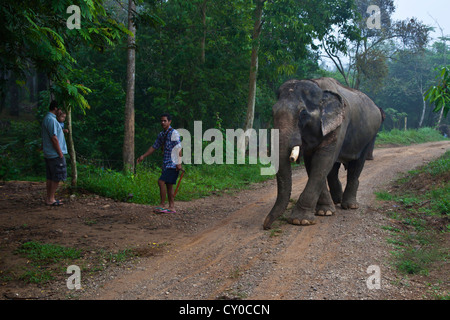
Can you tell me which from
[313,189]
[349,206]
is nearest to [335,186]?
[349,206]

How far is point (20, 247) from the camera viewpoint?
5.53 m

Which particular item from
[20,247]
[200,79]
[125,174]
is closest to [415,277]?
[20,247]

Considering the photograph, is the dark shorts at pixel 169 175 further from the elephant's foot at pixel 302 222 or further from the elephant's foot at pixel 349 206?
the elephant's foot at pixel 349 206

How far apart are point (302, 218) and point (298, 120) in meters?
1.63

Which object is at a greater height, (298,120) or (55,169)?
(298,120)

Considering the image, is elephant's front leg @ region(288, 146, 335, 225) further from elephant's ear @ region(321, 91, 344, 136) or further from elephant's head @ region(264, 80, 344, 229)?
elephant's ear @ region(321, 91, 344, 136)

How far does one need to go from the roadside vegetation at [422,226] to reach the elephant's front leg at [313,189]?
1.26 metres

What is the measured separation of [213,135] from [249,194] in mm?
5041

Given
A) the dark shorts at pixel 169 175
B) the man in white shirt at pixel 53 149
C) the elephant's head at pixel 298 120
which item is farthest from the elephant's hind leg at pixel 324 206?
the man in white shirt at pixel 53 149

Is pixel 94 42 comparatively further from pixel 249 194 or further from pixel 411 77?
pixel 411 77

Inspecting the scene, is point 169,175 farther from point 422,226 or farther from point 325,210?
point 422,226

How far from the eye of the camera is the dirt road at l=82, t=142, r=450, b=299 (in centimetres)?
411

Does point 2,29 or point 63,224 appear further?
point 63,224

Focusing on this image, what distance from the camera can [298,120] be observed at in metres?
6.69
